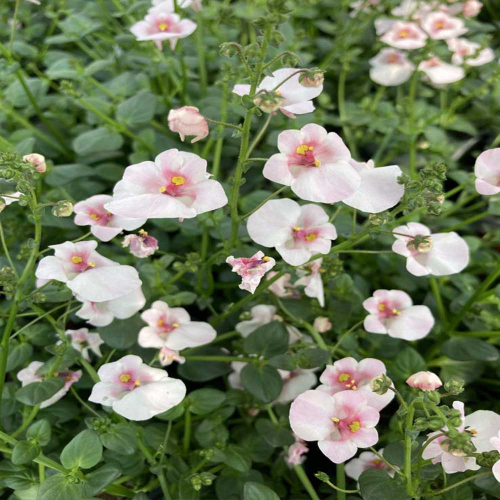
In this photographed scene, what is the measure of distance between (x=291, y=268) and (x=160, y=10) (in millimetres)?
619

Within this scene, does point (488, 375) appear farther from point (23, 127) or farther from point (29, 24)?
point (29, 24)

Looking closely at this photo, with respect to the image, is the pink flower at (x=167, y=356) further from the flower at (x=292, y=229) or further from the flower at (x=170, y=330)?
the flower at (x=292, y=229)

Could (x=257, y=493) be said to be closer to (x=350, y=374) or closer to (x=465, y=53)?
(x=350, y=374)

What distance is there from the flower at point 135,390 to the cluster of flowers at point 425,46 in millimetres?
926

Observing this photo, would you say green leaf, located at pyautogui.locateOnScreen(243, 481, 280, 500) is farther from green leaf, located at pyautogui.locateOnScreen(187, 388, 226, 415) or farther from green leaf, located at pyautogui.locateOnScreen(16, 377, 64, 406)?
green leaf, located at pyautogui.locateOnScreen(16, 377, 64, 406)

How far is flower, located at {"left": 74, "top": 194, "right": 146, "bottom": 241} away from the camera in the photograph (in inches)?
30.9

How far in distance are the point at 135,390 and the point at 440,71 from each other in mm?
1043

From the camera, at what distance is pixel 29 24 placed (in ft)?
4.61

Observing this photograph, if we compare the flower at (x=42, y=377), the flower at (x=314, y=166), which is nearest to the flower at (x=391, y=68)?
the flower at (x=314, y=166)

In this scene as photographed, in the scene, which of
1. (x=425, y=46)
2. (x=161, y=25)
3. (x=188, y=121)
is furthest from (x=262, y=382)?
(x=425, y=46)

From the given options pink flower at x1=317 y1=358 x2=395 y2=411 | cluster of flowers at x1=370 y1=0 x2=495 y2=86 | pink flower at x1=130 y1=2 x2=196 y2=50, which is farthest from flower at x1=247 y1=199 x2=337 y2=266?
cluster of flowers at x1=370 y1=0 x2=495 y2=86

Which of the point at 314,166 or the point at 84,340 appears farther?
the point at 84,340

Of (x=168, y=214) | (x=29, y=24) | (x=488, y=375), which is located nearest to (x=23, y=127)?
(x=29, y=24)

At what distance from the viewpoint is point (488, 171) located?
78 cm
